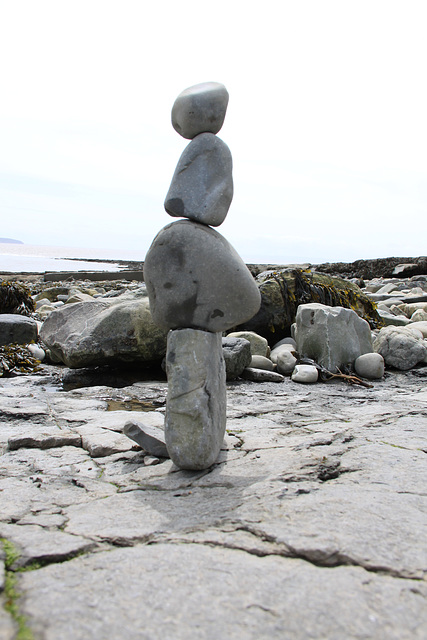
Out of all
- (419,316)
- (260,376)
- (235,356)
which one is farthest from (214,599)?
(419,316)

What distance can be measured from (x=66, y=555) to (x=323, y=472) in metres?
1.29

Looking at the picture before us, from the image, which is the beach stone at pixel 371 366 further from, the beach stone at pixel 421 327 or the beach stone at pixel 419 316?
the beach stone at pixel 419 316

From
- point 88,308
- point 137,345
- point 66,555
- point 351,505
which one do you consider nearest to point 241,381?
point 137,345

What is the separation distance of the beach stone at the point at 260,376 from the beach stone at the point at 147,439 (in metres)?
2.35

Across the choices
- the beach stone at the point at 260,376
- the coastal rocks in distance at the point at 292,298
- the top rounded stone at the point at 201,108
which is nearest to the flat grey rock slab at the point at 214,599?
the top rounded stone at the point at 201,108

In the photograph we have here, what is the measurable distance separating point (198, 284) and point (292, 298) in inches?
182

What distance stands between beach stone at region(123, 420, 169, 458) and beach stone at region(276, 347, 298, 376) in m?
2.80

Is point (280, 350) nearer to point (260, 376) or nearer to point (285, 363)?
point (285, 363)

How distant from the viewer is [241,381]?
5348 mm

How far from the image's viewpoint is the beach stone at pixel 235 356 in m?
5.23

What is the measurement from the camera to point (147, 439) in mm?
3090

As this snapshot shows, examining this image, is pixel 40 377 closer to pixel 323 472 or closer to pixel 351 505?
pixel 323 472

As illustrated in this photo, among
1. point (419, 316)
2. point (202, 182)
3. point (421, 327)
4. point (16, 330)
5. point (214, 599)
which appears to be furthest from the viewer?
point (419, 316)

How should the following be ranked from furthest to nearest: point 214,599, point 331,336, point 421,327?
point 421,327
point 331,336
point 214,599
